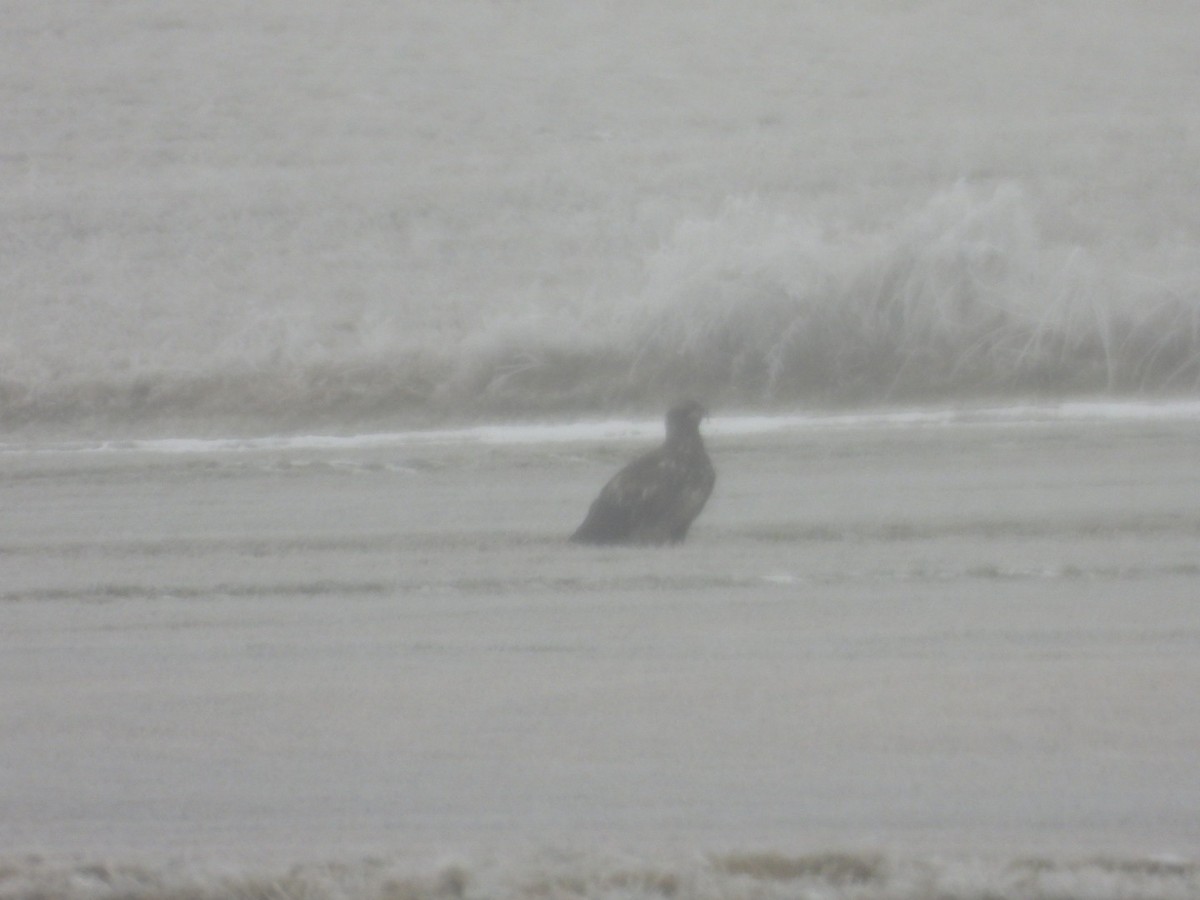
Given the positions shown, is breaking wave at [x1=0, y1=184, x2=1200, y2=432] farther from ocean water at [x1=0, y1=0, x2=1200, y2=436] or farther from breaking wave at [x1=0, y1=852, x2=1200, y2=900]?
breaking wave at [x1=0, y1=852, x2=1200, y2=900]

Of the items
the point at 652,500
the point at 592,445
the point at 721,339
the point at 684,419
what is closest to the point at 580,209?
the point at 721,339

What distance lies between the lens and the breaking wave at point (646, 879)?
37.3 inches

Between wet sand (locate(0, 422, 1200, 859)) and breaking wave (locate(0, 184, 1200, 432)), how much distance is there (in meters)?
0.10

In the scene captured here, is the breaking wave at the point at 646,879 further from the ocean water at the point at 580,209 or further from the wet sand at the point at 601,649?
the ocean water at the point at 580,209

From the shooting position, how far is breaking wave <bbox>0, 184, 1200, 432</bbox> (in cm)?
185

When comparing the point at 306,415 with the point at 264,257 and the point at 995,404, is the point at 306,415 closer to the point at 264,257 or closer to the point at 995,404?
the point at 264,257

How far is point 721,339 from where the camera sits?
Result: 1.92 m

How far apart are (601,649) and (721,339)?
68 centimetres

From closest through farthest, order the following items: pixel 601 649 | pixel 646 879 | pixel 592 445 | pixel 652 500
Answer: pixel 646 879
pixel 601 649
pixel 652 500
pixel 592 445

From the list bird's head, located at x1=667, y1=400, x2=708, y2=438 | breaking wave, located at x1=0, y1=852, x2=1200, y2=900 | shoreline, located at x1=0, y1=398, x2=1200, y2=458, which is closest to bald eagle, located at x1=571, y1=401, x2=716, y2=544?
bird's head, located at x1=667, y1=400, x2=708, y2=438

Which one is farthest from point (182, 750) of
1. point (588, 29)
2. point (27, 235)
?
point (588, 29)

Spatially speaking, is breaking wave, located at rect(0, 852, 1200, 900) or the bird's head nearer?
breaking wave, located at rect(0, 852, 1200, 900)

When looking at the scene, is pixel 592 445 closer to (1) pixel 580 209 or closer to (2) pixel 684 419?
(2) pixel 684 419

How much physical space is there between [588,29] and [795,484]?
1.02 metres
